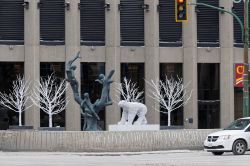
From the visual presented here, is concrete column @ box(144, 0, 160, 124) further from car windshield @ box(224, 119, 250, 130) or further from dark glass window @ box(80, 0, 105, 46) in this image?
car windshield @ box(224, 119, 250, 130)


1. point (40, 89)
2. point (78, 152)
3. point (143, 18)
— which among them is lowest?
point (78, 152)

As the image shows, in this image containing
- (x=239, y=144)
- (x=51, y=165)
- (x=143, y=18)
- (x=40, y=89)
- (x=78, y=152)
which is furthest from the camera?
(x=143, y=18)

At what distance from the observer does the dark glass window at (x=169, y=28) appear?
192ft

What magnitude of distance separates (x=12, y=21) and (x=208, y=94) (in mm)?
16690

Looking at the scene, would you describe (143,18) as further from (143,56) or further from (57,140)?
(57,140)

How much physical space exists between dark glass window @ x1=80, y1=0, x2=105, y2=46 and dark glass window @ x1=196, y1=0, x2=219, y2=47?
314 inches

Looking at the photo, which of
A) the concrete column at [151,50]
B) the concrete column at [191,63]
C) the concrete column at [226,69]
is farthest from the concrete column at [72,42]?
the concrete column at [226,69]

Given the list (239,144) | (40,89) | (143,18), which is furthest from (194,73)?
(239,144)

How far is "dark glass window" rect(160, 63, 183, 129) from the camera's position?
191 ft

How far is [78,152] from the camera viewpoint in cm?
3575

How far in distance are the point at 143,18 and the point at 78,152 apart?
24.0 meters

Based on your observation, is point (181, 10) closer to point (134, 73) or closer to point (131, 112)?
point (131, 112)

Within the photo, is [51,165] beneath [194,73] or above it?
beneath

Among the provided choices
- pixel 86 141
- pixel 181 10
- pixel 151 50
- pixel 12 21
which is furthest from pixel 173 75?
pixel 181 10
